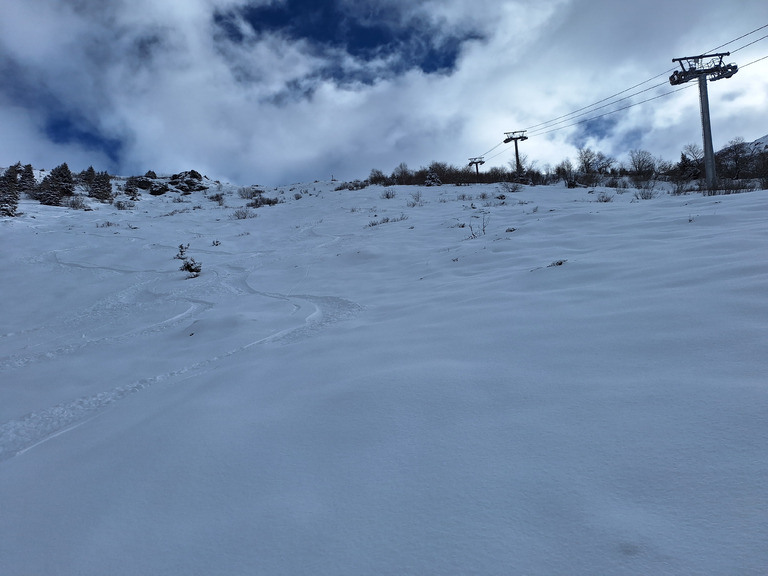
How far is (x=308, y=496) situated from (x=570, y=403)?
1.14 metres

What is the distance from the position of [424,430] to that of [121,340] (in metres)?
3.95

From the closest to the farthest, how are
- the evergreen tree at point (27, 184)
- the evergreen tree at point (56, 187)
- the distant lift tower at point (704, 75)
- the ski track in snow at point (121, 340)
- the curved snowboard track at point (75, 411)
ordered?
1. the curved snowboard track at point (75, 411)
2. the ski track in snow at point (121, 340)
3. the distant lift tower at point (704, 75)
4. the evergreen tree at point (56, 187)
5. the evergreen tree at point (27, 184)

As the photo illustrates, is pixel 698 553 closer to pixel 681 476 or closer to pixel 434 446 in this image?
pixel 681 476

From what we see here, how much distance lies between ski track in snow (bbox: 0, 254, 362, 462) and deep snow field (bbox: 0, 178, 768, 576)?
31 millimetres

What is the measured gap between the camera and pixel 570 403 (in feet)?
5.31

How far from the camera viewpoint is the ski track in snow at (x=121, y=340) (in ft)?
7.82

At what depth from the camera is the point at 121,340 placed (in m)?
4.11

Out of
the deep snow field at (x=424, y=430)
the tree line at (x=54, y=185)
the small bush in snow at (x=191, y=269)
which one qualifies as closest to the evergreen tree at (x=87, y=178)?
the tree line at (x=54, y=185)

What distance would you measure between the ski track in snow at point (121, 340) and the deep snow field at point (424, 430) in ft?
0.10

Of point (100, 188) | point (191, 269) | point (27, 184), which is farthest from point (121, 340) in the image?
point (27, 184)

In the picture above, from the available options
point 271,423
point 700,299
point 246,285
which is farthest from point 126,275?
point 700,299

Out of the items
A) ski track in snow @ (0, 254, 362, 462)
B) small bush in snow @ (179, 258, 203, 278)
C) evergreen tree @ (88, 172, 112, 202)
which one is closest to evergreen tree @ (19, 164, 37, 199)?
evergreen tree @ (88, 172, 112, 202)

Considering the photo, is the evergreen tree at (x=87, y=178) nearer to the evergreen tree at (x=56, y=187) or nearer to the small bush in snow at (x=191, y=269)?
the evergreen tree at (x=56, y=187)

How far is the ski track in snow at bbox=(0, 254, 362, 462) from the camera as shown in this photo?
2.38 metres
